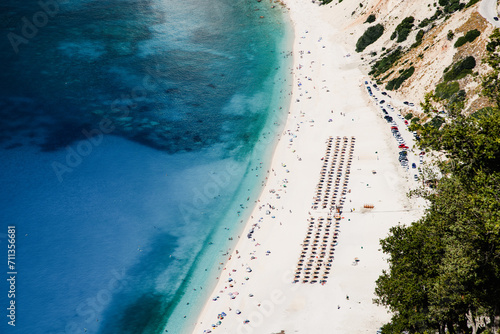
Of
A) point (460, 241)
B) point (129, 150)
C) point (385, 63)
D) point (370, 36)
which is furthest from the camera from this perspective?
point (370, 36)

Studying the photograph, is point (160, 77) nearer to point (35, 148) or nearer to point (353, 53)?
point (35, 148)

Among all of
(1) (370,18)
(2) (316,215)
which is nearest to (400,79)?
(1) (370,18)

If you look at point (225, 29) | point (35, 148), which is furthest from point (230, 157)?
point (225, 29)

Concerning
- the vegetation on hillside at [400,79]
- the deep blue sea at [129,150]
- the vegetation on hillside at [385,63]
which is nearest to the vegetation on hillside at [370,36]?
the vegetation on hillside at [385,63]

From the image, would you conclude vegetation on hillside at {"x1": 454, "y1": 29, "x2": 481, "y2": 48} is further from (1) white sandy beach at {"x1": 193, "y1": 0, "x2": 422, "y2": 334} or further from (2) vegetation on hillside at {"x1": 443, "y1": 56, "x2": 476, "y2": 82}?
(1) white sandy beach at {"x1": 193, "y1": 0, "x2": 422, "y2": 334}

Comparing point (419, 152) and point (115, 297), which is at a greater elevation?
point (419, 152)

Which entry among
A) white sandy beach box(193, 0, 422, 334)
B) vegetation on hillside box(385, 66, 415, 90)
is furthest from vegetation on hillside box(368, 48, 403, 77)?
vegetation on hillside box(385, 66, 415, 90)

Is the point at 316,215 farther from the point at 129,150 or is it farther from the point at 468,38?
the point at 468,38
